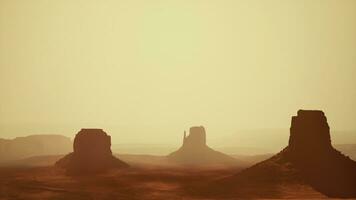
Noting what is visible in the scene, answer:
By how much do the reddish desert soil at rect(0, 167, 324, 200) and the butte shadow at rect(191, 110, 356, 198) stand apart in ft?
0.61

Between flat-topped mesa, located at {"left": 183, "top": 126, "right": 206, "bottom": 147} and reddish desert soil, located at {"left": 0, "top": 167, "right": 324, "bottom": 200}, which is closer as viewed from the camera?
reddish desert soil, located at {"left": 0, "top": 167, "right": 324, "bottom": 200}

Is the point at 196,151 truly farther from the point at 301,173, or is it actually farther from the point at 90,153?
the point at 301,173

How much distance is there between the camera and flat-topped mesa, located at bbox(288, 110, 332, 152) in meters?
61.5

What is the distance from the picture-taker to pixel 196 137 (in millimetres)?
127062

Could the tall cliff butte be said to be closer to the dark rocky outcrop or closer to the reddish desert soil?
the reddish desert soil

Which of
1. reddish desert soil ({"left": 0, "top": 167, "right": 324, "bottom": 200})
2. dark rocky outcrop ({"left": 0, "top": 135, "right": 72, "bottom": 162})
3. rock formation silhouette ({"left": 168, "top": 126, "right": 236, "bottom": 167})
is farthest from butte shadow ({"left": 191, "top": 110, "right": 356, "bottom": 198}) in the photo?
dark rocky outcrop ({"left": 0, "top": 135, "right": 72, "bottom": 162})

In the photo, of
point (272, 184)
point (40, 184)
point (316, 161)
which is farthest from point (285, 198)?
point (40, 184)

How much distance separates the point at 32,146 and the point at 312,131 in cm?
13240

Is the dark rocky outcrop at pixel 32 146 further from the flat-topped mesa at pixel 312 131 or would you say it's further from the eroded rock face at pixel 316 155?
the flat-topped mesa at pixel 312 131

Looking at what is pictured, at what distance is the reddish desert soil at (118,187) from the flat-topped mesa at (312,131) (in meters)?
7.21

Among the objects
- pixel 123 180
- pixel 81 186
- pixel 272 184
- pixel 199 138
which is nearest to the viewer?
pixel 272 184

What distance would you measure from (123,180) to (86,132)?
20.4 meters

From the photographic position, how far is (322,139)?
62.2m

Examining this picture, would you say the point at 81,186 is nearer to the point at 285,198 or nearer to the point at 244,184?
the point at 244,184
